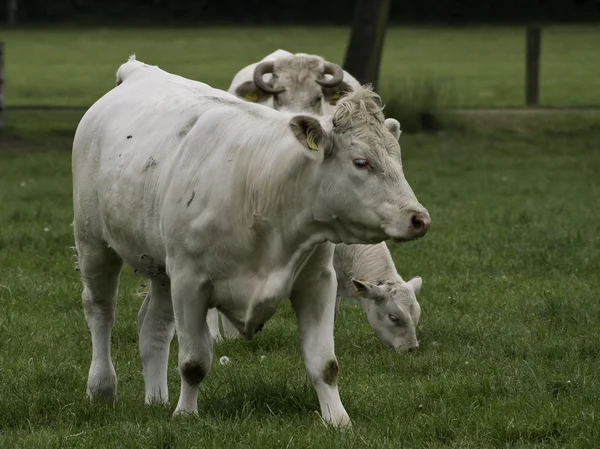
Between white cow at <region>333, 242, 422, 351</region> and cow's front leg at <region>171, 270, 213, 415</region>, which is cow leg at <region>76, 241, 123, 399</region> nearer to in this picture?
cow's front leg at <region>171, 270, 213, 415</region>

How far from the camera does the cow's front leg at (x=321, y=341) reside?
598 cm

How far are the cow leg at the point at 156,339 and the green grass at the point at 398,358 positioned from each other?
0.52 feet

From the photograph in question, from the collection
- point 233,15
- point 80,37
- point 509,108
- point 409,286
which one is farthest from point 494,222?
point 233,15

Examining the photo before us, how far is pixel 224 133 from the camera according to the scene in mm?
6125

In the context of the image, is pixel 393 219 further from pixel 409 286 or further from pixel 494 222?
pixel 494 222

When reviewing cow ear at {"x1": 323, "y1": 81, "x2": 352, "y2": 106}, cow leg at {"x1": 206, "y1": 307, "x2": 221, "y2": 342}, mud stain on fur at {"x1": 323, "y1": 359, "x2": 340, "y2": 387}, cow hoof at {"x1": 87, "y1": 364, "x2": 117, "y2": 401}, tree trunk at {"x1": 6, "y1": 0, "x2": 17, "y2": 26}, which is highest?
mud stain on fur at {"x1": 323, "y1": 359, "x2": 340, "y2": 387}

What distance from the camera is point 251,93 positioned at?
39.4ft

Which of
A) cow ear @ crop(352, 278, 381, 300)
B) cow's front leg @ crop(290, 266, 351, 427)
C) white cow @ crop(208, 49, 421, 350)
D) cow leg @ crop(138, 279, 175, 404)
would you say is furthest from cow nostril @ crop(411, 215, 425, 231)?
cow ear @ crop(352, 278, 381, 300)

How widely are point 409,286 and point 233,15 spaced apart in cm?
5130

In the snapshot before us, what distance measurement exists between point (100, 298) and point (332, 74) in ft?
18.8

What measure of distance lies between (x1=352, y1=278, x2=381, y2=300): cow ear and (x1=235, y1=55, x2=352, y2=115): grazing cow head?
3104 mm

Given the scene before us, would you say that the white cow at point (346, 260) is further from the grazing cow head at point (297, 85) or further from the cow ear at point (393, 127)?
the cow ear at point (393, 127)

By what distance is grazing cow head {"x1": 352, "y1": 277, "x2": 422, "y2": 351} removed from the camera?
27.3 ft

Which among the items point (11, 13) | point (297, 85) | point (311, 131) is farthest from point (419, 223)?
point (11, 13)
